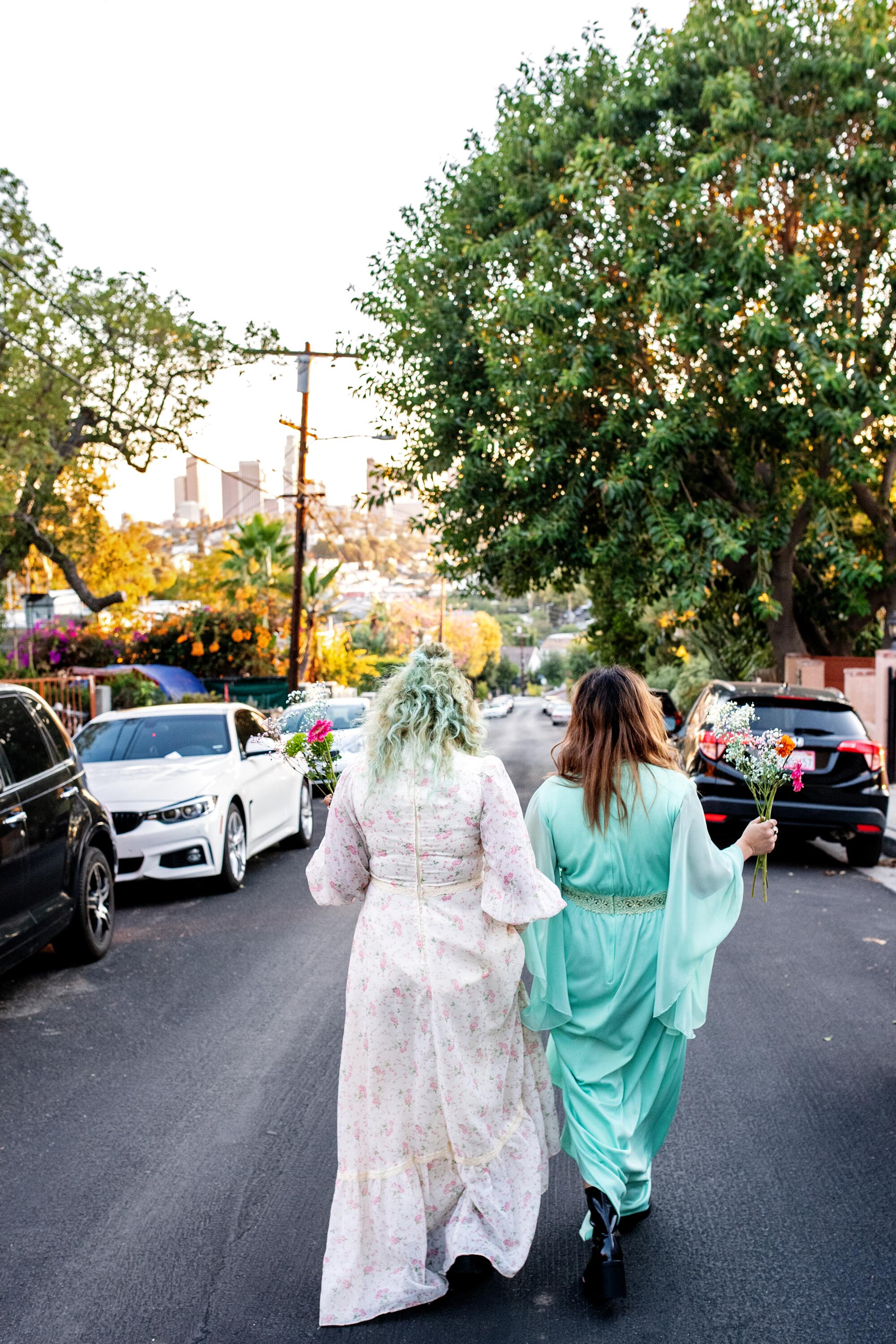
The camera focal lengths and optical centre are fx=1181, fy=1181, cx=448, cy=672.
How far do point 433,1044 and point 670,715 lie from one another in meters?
12.0

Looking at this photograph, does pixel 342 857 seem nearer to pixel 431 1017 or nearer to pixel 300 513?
pixel 431 1017

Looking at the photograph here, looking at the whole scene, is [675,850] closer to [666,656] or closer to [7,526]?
[7,526]

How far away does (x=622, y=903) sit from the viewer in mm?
3693

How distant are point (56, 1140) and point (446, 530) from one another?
16.0m

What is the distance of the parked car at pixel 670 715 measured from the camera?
12.8 metres

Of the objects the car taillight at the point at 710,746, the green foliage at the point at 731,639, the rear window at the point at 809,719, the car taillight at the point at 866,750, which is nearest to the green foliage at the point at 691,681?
the green foliage at the point at 731,639

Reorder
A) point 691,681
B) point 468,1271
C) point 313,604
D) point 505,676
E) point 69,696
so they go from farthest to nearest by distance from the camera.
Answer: point 505,676 < point 313,604 < point 691,681 < point 69,696 < point 468,1271

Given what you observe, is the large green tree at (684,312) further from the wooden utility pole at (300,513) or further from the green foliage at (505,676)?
the green foliage at (505,676)

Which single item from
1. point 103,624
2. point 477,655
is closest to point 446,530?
point 103,624

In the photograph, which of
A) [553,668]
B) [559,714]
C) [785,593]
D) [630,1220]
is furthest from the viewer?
[553,668]

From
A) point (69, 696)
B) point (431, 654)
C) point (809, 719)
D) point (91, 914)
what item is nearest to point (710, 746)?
point (809, 719)

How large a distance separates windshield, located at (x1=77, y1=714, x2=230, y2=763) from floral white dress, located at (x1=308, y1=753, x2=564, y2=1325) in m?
7.49

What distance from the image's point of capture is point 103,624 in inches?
1271

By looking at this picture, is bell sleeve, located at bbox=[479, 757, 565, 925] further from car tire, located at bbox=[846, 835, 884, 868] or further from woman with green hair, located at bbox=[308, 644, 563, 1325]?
car tire, located at bbox=[846, 835, 884, 868]
